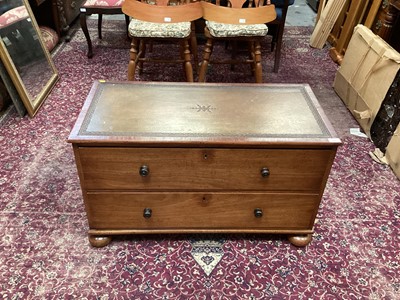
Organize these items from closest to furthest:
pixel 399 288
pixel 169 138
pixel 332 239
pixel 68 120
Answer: pixel 169 138
pixel 399 288
pixel 332 239
pixel 68 120

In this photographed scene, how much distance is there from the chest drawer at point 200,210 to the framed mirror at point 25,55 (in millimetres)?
1218

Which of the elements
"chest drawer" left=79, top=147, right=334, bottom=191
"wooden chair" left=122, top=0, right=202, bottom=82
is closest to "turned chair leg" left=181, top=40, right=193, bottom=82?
"wooden chair" left=122, top=0, right=202, bottom=82

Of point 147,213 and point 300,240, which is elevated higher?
point 147,213

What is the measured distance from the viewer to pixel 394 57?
6.79 ft

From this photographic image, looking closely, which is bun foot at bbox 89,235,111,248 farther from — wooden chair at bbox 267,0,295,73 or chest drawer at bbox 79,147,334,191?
wooden chair at bbox 267,0,295,73

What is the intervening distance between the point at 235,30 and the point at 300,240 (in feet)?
4.58

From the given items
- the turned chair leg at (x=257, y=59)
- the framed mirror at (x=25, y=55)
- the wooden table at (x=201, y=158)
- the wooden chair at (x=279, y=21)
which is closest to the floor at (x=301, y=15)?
the wooden chair at (x=279, y=21)

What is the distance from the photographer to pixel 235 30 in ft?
7.48

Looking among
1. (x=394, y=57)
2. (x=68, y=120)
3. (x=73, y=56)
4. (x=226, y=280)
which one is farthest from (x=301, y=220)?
(x=73, y=56)

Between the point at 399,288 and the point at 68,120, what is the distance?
2.01 metres

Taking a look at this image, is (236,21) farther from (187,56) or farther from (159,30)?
(159,30)

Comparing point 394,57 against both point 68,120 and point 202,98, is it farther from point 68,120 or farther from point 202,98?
point 68,120

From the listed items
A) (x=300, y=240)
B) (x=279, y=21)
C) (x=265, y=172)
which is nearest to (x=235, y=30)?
(x=279, y=21)

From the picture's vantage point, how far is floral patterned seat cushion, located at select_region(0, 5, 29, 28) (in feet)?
7.28
